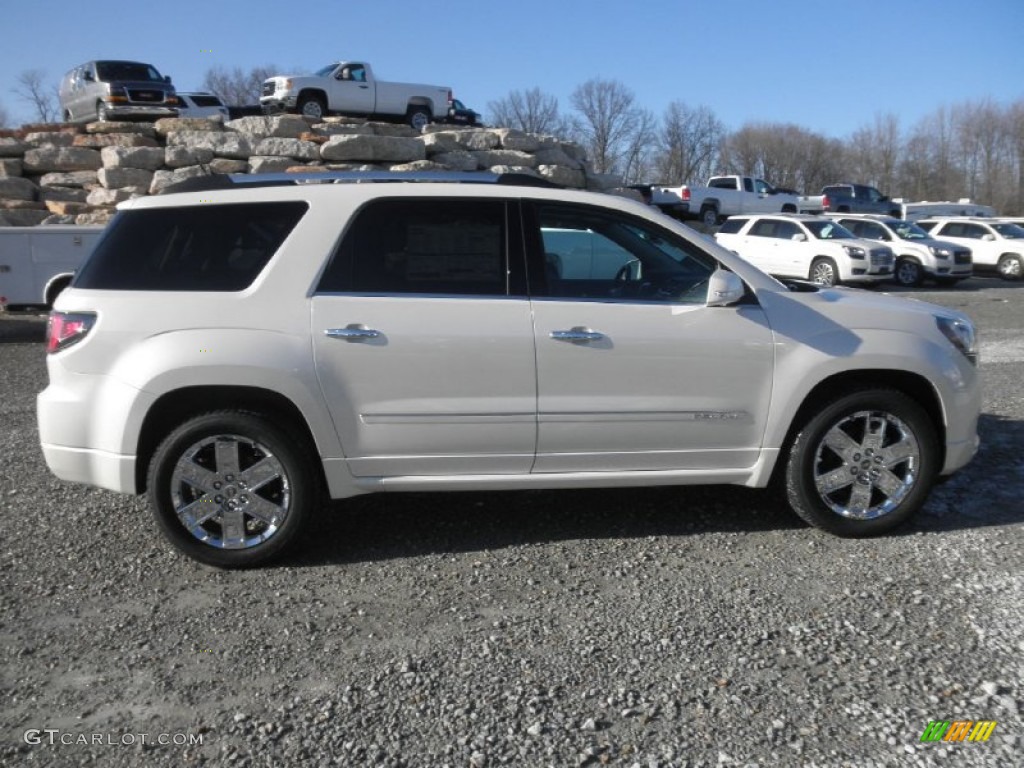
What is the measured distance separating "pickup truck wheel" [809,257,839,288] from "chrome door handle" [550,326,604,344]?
690 inches

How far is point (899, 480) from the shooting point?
446cm

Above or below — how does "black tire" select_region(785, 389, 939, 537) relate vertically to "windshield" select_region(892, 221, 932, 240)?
below

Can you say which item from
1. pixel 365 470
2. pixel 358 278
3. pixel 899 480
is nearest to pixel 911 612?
pixel 899 480

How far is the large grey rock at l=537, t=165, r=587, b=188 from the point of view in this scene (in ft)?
83.8

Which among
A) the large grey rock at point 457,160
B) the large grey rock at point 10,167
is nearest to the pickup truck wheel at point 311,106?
the large grey rock at point 457,160

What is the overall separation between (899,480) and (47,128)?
24.7 metres

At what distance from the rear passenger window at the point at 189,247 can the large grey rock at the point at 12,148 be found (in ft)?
68.5

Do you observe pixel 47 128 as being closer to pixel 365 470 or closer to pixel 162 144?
pixel 162 144

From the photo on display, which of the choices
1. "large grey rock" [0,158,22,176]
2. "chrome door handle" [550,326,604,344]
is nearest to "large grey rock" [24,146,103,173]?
"large grey rock" [0,158,22,176]

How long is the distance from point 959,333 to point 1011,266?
23.5 meters

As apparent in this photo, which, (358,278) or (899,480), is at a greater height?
(358,278)

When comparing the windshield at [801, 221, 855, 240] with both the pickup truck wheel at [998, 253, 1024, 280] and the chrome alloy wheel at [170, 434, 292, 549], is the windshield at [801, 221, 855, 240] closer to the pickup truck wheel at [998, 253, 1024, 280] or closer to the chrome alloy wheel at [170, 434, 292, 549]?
the pickup truck wheel at [998, 253, 1024, 280]

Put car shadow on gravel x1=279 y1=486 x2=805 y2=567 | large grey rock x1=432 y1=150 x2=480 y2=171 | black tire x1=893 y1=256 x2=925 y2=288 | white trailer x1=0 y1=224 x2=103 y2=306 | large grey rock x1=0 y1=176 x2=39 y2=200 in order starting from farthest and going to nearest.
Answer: large grey rock x1=432 y1=150 x2=480 y2=171
black tire x1=893 y1=256 x2=925 y2=288
large grey rock x1=0 y1=176 x2=39 y2=200
white trailer x1=0 y1=224 x2=103 y2=306
car shadow on gravel x1=279 y1=486 x2=805 y2=567

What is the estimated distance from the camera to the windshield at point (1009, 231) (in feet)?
82.4
